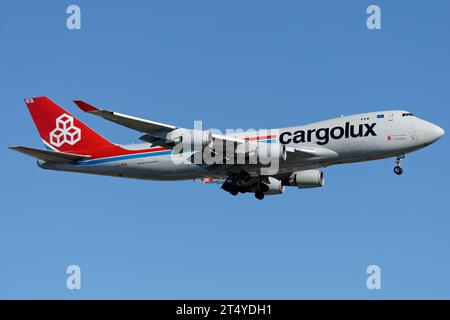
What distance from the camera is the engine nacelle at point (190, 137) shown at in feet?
161

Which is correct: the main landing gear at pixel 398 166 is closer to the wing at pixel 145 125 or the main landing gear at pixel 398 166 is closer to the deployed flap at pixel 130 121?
the wing at pixel 145 125

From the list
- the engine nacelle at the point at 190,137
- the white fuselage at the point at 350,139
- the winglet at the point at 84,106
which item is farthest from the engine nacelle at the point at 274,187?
the winglet at the point at 84,106

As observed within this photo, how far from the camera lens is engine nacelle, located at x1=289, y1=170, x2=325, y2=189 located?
56.1 m

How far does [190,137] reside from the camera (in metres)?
49.1

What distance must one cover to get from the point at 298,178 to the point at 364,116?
25.5ft

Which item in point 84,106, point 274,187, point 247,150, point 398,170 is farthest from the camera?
point 274,187

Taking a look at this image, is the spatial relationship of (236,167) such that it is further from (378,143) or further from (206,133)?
(378,143)

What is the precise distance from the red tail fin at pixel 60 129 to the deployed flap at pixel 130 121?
25.7ft

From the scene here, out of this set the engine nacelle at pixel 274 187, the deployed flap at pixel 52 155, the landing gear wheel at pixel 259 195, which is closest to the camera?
the deployed flap at pixel 52 155

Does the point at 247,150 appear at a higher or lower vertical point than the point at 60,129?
lower

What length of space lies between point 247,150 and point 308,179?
735 centimetres

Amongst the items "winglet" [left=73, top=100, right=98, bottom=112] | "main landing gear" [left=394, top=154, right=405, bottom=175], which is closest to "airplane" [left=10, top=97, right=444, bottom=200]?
"main landing gear" [left=394, top=154, right=405, bottom=175]

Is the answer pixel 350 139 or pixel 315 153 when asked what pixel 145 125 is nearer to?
pixel 315 153

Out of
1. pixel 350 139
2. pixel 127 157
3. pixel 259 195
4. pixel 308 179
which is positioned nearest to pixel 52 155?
pixel 127 157
